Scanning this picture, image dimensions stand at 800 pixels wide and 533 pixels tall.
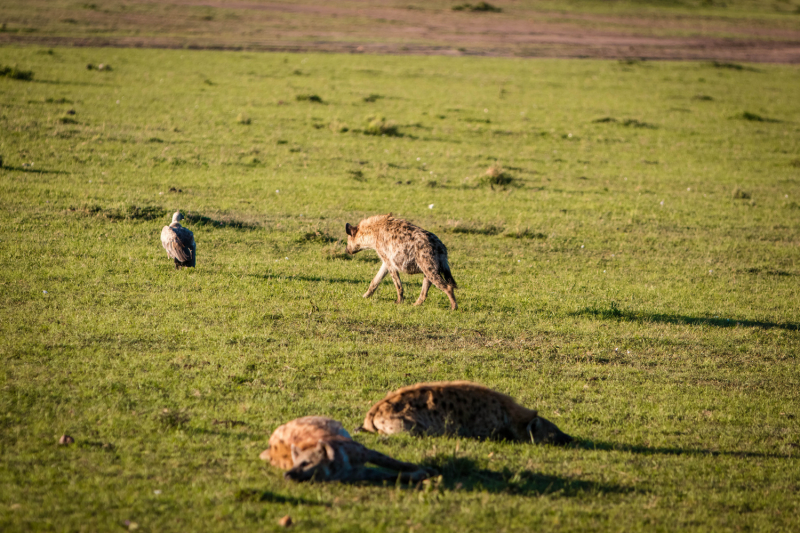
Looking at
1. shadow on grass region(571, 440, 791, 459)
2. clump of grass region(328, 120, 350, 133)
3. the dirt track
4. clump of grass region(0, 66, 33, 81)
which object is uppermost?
the dirt track

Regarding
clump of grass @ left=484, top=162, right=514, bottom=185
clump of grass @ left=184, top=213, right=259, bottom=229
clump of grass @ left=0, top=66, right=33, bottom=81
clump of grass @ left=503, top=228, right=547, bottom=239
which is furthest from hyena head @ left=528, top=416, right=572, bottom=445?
clump of grass @ left=0, top=66, right=33, bottom=81

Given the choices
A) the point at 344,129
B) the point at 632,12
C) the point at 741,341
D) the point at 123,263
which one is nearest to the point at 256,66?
the point at 344,129

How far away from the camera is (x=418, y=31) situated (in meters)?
57.4

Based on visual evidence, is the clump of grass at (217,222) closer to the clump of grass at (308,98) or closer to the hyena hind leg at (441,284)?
the hyena hind leg at (441,284)

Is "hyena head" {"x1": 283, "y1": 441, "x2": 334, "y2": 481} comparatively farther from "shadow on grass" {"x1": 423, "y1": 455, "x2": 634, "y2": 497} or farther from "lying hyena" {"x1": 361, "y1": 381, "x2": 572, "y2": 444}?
"lying hyena" {"x1": 361, "y1": 381, "x2": 572, "y2": 444}

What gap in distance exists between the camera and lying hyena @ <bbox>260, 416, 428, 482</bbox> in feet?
17.4

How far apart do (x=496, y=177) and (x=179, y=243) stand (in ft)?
30.9

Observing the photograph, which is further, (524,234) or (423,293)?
(524,234)

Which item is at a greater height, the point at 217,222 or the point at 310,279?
the point at 217,222

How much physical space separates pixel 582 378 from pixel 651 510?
2.79 m

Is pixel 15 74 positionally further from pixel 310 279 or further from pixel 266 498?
pixel 266 498

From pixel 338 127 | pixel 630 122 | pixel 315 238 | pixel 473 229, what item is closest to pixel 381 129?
pixel 338 127

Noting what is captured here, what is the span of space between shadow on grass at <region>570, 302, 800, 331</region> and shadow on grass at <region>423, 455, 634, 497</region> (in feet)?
15.7

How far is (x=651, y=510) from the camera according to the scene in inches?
213
